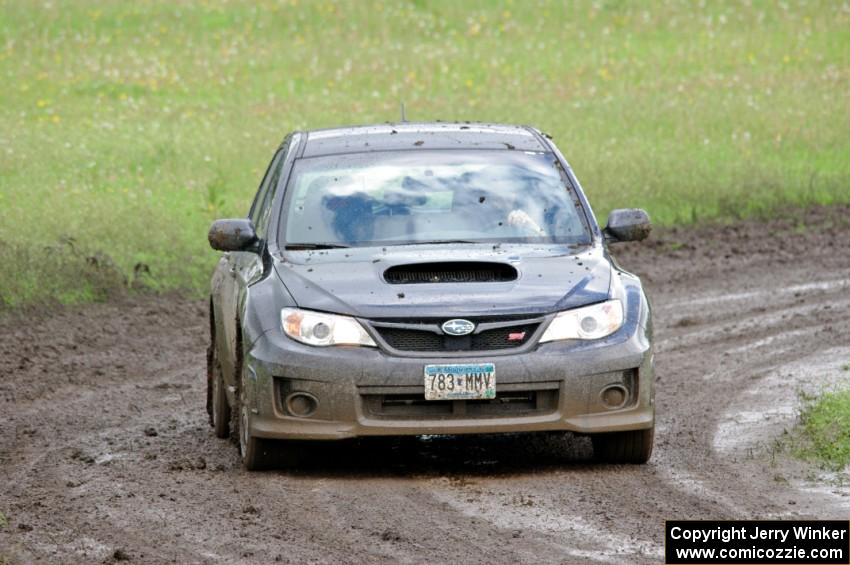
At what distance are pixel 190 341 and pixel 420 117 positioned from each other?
13.3m

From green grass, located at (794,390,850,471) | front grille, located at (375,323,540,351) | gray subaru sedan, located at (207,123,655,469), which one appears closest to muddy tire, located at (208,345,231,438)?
gray subaru sedan, located at (207,123,655,469)

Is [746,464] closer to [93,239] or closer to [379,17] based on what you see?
[93,239]

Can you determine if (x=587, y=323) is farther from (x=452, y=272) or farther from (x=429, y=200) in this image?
(x=429, y=200)

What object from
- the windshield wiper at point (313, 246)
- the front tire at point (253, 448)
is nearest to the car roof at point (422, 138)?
the windshield wiper at point (313, 246)

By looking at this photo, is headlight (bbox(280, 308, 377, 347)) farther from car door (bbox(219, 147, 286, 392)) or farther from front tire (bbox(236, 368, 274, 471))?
car door (bbox(219, 147, 286, 392))

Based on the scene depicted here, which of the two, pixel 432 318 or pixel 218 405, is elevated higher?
pixel 432 318

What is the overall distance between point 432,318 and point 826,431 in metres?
2.34

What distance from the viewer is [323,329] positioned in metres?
Answer: 9.55

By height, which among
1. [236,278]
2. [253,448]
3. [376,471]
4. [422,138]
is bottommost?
[376,471]

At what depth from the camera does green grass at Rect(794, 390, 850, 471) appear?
9953 millimetres

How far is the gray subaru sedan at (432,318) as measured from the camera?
373 inches

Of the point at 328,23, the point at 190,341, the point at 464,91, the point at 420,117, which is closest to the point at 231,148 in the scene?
the point at 420,117

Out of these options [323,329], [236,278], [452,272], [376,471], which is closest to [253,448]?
[376,471]

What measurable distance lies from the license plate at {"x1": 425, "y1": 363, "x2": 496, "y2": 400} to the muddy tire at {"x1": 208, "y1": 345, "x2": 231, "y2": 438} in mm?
2085
